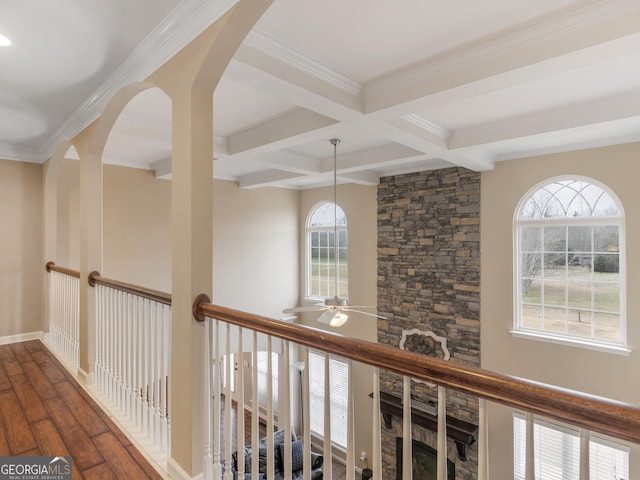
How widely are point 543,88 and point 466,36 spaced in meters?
1.17

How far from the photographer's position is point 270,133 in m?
3.80

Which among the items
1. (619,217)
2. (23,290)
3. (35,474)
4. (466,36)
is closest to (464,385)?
(466,36)

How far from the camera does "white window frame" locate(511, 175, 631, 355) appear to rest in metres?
4.19

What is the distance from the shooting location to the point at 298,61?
2.36 metres

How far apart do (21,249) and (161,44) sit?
161 inches

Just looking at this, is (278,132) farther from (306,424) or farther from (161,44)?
(306,424)

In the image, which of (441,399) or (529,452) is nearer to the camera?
(529,452)

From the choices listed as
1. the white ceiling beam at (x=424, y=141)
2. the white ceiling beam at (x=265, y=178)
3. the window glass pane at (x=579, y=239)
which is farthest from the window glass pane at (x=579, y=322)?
the white ceiling beam at (x=265, y=178)

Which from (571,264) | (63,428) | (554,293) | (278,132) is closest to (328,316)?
(278,132)

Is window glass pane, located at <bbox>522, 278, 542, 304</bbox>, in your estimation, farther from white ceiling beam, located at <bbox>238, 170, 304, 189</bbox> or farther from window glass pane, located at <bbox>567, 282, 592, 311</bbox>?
white ceiling beam, located at <bbox>238, 170, 304, 189</bbox>

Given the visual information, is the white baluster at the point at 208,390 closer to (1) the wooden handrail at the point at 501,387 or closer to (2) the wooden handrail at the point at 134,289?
(2) the wooden handrail at the point at 134,289

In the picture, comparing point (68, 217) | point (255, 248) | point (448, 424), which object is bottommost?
point (448, 424)

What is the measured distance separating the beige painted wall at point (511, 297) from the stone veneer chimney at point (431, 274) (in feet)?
0.62

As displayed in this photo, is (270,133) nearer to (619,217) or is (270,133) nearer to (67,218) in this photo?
(67,218)
